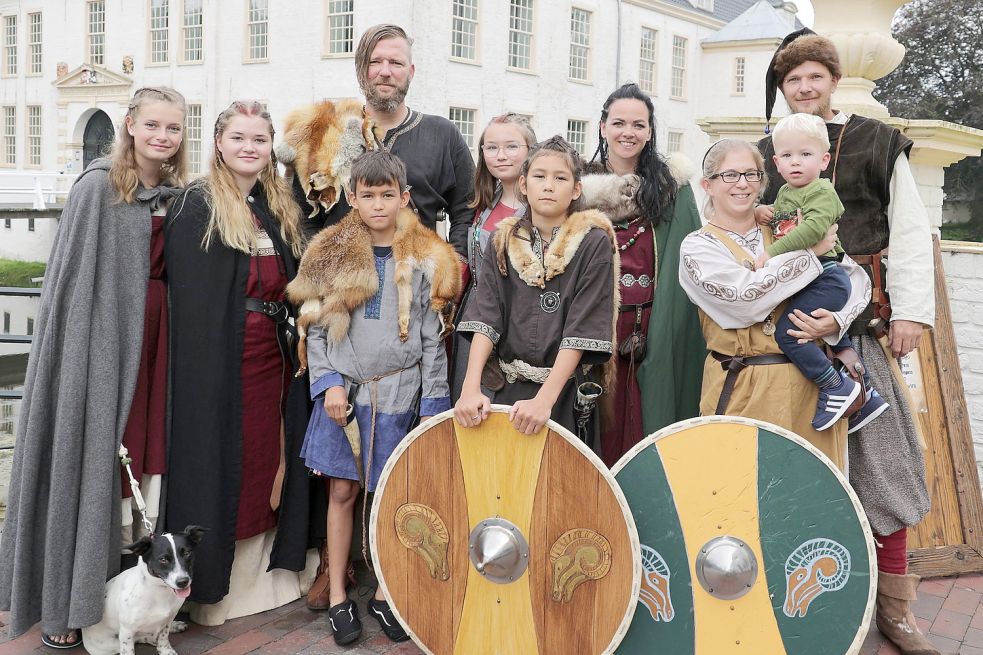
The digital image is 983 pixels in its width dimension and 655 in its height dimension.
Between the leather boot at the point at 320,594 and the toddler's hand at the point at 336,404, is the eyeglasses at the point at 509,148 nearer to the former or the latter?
the toddler's hand at the point at 336,404

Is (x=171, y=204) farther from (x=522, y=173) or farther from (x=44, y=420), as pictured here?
(x=522, y=173)

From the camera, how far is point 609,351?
2.81 meters

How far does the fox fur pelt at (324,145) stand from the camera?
350 cm

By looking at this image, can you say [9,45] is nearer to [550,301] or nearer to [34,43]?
[34,43]

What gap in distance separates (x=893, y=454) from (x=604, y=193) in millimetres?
1403

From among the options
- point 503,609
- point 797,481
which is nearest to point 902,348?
point 797,481

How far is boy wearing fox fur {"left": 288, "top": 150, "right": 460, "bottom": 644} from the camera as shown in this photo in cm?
315

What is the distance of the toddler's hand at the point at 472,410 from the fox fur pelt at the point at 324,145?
4.04 feet

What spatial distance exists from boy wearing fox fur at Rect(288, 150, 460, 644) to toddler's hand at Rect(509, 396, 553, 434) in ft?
2.06

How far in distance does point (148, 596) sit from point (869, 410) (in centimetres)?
252

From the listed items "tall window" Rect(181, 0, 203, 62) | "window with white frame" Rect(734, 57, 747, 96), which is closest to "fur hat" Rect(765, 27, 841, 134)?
"tall window" Rect(181, 0, 203, 62)

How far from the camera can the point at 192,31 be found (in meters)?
25.1

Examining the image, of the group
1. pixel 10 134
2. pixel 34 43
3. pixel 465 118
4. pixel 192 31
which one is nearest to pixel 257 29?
pixel 192 31

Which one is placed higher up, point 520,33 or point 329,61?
point 520,33
